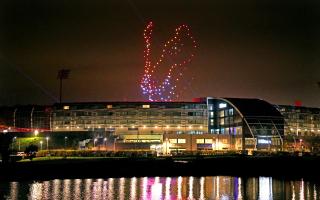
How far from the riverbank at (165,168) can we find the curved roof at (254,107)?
7187 centimetres

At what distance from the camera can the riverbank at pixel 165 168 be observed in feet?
264

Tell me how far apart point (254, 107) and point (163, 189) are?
107208 millimetres

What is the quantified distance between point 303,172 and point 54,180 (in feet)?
138

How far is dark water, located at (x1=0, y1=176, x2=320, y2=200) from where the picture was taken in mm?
63000

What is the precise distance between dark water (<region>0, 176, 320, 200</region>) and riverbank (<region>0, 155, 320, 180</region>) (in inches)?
153

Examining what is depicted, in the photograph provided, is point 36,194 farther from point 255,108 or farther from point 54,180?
point 255,108

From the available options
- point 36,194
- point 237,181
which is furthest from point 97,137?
point 36,194

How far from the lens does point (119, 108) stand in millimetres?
177250

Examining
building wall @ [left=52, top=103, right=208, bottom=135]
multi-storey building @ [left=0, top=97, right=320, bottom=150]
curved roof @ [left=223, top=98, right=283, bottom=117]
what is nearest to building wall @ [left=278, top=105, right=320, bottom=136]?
multi-storey building @ [left=0, top=97, right=320, bottom=150]

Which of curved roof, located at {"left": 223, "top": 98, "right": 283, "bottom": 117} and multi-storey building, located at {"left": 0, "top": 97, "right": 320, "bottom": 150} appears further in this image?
multi-storey building, located at {"left": 0, "top": 97, "right": 320, "bottom": 150}

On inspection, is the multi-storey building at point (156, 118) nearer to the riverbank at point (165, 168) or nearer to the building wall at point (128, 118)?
the building wall at point (128, 118)

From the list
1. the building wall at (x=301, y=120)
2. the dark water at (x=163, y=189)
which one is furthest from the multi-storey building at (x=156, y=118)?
the dark water at (x=163, y=189)

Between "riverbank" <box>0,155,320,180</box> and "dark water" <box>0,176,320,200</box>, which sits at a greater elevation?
"riverbank" <box>0,155,320,180</box>

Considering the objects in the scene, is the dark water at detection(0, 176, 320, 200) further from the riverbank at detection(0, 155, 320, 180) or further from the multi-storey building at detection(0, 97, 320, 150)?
the multi-storey building at detection(0, 97, 320, 150)
